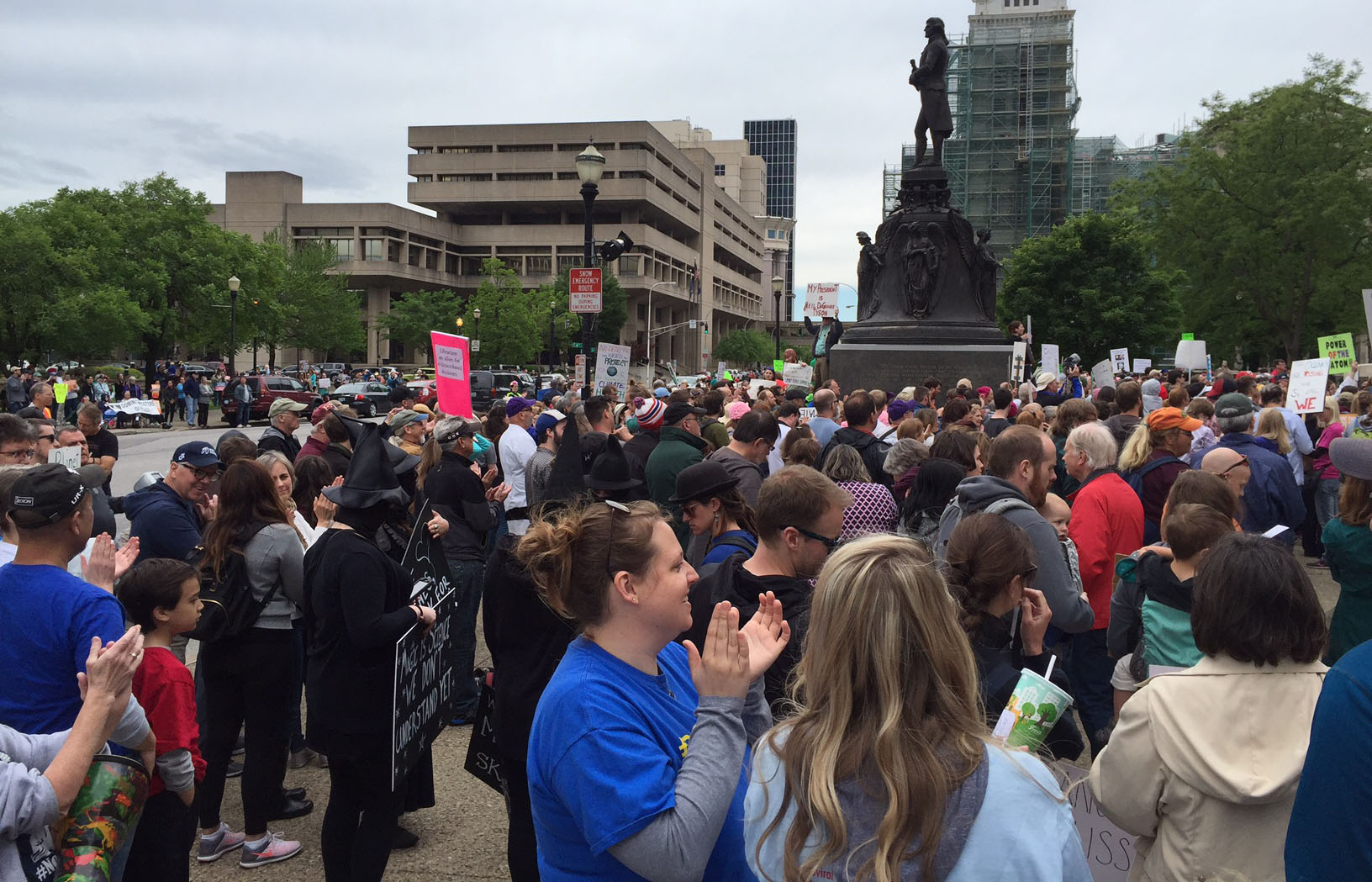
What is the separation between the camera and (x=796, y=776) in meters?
1.90

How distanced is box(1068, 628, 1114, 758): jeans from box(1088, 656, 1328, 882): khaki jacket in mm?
2855

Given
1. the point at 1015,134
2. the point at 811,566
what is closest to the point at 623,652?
the point at 811,566

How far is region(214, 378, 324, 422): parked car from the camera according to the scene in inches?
1417

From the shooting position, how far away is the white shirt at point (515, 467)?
30.2 ft

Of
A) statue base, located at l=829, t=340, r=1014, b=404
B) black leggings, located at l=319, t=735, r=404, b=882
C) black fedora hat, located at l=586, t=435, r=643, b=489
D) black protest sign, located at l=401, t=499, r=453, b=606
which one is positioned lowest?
black leggings, located at l=319, t=735, r=404, b=882

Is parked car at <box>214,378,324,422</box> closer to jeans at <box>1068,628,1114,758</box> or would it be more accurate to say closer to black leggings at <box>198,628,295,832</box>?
black leggings at <box>198,628,295,832</box>

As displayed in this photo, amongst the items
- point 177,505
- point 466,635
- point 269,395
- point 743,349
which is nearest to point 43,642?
point 177,505

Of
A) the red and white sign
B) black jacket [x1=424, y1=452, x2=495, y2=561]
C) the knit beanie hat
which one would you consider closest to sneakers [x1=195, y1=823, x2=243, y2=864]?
black jacket [x1=424, y1=452, x2=495, y2=561]

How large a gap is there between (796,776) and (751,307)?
137 m

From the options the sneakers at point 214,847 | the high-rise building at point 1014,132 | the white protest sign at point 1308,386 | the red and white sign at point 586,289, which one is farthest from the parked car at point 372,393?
the high-rise building at point 1014,132

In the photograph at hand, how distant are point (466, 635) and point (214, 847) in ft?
7.32

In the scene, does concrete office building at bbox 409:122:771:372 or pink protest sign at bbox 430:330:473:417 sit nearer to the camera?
pink protest sign at bbox 430:330:473:417

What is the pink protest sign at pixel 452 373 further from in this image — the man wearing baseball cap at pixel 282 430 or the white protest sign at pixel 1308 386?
the white protest sign at pixel 1308 386

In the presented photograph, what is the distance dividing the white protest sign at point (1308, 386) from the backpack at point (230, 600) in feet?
34.7
